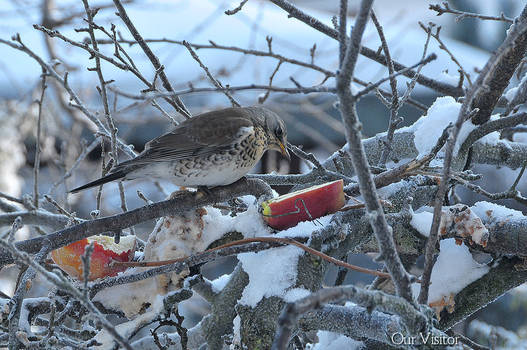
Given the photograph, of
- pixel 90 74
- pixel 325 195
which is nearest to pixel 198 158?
pixel 325 195

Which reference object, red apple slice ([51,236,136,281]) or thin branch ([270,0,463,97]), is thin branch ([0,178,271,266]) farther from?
thin branch ([270,0,463,97])

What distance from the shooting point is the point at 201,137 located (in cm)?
295

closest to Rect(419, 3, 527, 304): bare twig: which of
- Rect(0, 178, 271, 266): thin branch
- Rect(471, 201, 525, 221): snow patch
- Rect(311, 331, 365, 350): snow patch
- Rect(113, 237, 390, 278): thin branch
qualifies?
Rect(113, 237, 390, 278): thin branch

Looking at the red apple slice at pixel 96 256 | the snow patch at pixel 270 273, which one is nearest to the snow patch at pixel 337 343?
the snow patch at pixel 270 273

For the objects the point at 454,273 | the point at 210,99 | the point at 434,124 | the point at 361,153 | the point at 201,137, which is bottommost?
the point at 361,153

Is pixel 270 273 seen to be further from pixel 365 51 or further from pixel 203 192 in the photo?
pixel 365 51

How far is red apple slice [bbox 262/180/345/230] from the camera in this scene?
205 cm

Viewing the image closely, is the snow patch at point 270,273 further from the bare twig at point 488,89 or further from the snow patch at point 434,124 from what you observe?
the snow patch at point 434,124

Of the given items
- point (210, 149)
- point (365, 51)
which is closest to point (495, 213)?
point (365, 51)

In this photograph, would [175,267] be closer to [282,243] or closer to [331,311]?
[282,243]

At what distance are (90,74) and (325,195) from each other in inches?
255

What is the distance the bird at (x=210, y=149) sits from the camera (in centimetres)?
267

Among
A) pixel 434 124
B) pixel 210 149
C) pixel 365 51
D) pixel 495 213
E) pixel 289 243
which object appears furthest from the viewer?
pixel 365 51

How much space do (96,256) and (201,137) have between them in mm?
1022
